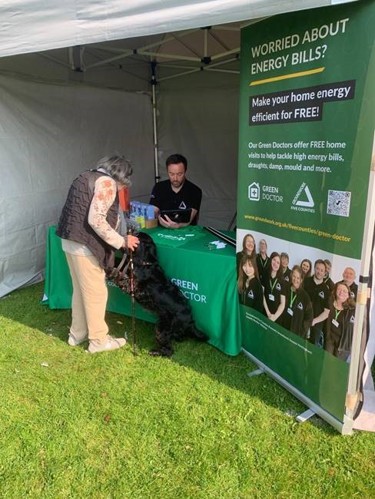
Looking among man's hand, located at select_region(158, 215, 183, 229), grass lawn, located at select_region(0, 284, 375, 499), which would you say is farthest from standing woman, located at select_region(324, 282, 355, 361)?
man's hand, located at select_region(158, 215, 183, 229)

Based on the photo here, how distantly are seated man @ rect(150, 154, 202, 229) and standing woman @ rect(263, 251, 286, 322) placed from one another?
129cm

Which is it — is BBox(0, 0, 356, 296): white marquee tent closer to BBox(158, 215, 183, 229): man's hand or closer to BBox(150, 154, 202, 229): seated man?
BBox(150, 154, 202, 229): seated man

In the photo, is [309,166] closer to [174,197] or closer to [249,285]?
[249,285]

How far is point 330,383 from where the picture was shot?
7.13 feet

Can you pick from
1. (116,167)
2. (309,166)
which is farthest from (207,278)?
(309,166)

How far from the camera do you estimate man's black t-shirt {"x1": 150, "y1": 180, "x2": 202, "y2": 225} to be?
373cm

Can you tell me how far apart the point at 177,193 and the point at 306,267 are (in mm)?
1782

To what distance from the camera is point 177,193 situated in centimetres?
375

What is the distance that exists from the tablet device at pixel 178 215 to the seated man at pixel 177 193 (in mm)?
28

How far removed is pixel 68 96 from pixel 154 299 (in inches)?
104

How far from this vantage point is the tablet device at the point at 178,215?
3605mm

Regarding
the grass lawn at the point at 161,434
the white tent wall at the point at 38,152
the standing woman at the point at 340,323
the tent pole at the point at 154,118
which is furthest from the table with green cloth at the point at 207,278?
the tent pole at the point at 154,118

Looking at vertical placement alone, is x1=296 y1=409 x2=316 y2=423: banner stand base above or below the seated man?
below

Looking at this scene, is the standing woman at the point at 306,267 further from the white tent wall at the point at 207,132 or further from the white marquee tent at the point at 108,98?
the white tent wall at the point at 207,132
